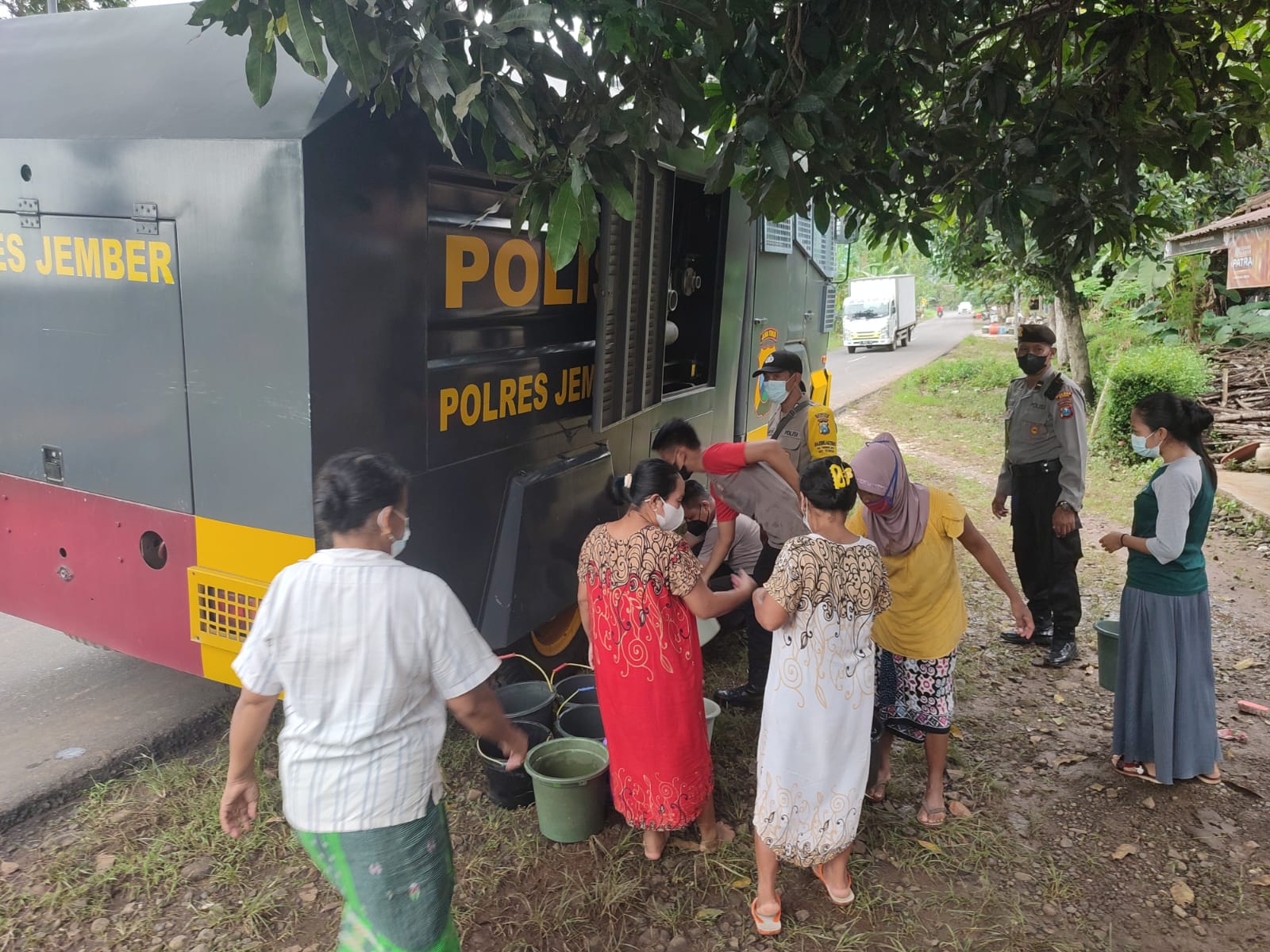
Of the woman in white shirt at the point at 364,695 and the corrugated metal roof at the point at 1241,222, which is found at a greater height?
the corrugated metal roof at the point at 1241,222

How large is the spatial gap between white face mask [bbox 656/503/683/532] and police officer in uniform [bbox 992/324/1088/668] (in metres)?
2.38

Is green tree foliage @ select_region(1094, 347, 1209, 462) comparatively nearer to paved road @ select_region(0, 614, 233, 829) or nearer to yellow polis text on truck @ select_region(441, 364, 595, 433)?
yellow polis text on truck @ select_region(441, 364, 595, 433)

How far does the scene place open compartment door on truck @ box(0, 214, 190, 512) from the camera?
8.75ft

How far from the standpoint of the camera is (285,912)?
258cm

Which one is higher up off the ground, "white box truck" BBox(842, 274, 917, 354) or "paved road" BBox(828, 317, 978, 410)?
"white box truck" BBox(842, 274, 917, 354)

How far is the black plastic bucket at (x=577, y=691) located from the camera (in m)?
3.39

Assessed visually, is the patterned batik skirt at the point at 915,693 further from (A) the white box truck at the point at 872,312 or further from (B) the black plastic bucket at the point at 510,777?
(A) the white box truck at the point at 872,312

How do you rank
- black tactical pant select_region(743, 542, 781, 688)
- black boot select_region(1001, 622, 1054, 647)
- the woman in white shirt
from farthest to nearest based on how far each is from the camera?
black boot select_region(1001, 622, 1054, 647) < black tactical pant select_region(743, 542, 781, 688) < the woman in white shirt

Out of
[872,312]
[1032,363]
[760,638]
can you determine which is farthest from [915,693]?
[872,312]

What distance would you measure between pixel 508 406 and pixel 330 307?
0.90 m

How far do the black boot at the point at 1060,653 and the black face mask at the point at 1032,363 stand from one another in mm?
1344

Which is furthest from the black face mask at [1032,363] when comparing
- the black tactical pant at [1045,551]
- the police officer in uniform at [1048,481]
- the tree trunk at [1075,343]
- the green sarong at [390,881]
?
the tree trunk at [1075,343]

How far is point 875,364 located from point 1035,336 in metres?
20.9

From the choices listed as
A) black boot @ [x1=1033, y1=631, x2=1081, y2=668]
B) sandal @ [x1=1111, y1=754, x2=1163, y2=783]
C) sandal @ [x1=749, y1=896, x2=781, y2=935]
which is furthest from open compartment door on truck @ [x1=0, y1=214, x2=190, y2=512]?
black boot @ [x1=1033, y1=631, x2=1081, y2=668]
